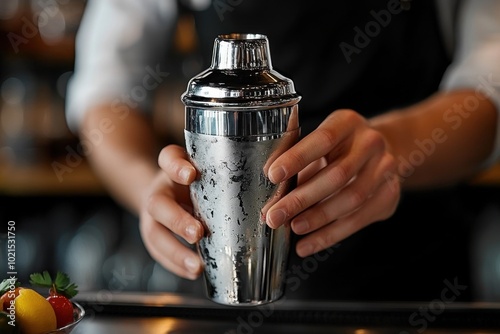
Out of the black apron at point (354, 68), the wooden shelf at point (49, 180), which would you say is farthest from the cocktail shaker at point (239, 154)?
the wooden shelf at point (49, 180)

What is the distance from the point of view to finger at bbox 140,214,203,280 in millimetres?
999

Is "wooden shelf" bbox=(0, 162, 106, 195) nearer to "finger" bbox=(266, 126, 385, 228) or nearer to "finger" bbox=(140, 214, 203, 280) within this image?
"finger" bbox=(140, 214, 203, 280)

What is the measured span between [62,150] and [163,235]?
4.71 feet

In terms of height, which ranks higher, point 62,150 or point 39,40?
point 39,40

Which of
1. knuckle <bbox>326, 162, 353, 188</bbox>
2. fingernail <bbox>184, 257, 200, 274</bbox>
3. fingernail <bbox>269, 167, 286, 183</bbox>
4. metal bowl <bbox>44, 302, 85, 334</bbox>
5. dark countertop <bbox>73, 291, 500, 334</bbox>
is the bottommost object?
dark countertop <bbox>73, 291, 500, 334</bbox>

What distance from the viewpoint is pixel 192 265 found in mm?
976

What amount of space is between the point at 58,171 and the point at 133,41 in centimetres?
94

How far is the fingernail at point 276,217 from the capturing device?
848mm

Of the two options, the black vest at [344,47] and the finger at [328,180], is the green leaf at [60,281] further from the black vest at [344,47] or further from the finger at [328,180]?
the black vest at [344,47]

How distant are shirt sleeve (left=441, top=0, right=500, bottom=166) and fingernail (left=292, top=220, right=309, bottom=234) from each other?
561 millimetres

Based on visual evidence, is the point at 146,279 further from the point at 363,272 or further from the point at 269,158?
the point at 269,158

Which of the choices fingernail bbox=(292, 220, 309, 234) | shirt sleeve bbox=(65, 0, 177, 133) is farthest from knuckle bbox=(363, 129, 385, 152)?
shirt sleeve bbox=(65, 0, 177, 133)

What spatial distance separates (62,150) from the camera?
243 centimetres

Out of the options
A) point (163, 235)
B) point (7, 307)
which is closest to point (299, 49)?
point (163, 235)
